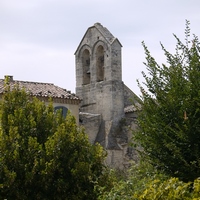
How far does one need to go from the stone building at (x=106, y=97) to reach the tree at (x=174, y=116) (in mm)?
12699

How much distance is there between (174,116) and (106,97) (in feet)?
49.4

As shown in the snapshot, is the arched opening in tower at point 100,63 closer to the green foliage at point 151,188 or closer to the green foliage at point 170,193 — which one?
the green foliage at point 151,188

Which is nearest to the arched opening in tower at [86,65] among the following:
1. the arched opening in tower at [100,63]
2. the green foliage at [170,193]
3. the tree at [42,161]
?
the arched opening in tower at [100,63]

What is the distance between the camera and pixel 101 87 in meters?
27.9

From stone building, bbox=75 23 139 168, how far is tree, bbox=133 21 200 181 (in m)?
12.7

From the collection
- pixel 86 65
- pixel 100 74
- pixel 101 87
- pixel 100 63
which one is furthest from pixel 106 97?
pixel 86 65

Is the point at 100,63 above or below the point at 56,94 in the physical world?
above

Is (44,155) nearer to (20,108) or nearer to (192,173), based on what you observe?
(20,108)

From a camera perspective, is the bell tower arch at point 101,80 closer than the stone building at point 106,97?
No

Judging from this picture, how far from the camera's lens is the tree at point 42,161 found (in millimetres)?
12352

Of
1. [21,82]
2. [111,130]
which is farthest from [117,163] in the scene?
[21,82]

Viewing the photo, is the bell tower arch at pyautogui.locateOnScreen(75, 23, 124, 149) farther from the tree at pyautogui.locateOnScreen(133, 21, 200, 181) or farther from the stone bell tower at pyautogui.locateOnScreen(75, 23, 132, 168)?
the tree at pyautogui.locateOnScreen(133, 21, 200, 181)

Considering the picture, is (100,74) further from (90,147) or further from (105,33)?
(90,147)

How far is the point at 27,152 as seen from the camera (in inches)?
493
